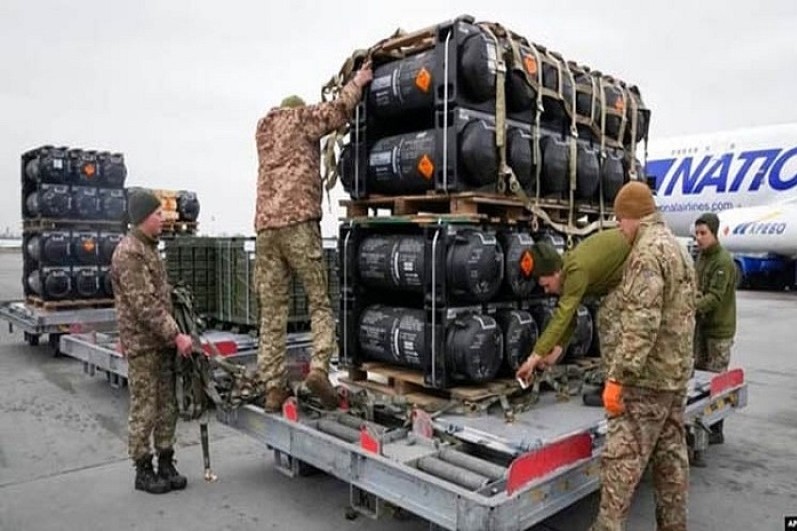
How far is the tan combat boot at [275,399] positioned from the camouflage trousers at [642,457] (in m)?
2.16

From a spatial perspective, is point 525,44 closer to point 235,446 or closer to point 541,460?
point 541,460

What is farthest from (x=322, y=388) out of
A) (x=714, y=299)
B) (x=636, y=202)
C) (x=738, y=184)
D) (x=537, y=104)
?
(x=738, y=184)

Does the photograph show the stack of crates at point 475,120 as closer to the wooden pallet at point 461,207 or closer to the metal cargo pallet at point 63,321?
the wooden pallet at point 461,207

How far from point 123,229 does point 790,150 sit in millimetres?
18027

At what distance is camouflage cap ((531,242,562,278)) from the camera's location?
172 inches

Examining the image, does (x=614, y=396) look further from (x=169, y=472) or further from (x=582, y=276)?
(x=169, y=472)

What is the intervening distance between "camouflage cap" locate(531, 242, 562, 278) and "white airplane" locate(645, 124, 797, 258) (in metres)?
16.9

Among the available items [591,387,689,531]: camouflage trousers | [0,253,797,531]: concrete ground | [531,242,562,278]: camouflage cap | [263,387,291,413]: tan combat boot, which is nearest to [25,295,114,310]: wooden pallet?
[0,253,797,531]: concrete ground

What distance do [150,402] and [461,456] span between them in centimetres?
231

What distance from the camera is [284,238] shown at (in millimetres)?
4691

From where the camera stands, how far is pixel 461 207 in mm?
4375

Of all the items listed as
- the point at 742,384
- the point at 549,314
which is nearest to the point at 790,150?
the point at 742,384

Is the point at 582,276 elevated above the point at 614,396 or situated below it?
above

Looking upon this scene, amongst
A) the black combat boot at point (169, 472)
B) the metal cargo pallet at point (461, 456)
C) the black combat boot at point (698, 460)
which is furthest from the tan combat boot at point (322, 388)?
the black combat boot at point (698, 460)
